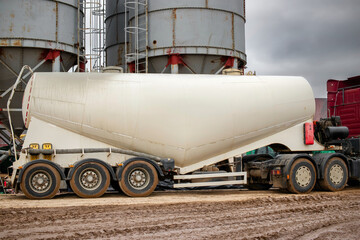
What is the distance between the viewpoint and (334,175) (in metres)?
15.2

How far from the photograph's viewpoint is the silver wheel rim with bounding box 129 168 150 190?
1391 cm

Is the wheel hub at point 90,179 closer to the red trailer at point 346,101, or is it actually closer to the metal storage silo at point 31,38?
the red trailer at point 346,101

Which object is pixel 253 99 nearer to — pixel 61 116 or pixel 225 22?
pixel 61 116

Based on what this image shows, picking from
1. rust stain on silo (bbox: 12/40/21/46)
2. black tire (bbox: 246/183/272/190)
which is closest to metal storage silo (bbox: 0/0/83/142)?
rust stain on silo (bbox: 12/40/21/46)

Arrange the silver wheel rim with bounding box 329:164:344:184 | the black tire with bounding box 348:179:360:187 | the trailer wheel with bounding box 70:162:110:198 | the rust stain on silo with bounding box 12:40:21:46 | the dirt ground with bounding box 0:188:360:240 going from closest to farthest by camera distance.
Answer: the dirt ground with bounding box 0:188:360:240 → the trailer wheel with bounding box 70:162:110:198 → the silver wheel rim with bounding box 329:164:344:184 → the black tire with bounding box 348:179:360:187 → the rust stain on silo with bounding box 12:40:21:46

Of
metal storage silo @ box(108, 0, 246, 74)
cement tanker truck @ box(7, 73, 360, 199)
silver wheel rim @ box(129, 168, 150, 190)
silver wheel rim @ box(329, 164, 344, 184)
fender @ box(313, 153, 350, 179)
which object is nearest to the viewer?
cement tanker truck @ box(7, 73, 360, 199)

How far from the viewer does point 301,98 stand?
1576 centimetres

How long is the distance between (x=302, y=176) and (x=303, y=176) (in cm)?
4

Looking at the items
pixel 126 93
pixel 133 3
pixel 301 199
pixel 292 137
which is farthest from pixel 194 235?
pixel 133 3

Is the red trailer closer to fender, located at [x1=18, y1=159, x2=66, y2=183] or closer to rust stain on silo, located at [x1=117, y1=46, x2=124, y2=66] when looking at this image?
fender, located at [x1=18, y1=159, x2=66, y2=183]

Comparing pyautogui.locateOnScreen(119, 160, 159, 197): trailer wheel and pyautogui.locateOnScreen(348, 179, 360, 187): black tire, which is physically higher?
pyautogui.locateOnScreen(119, 160, 159, 197): trailer wheel

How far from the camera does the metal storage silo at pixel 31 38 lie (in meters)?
22.1

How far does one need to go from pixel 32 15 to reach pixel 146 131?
11442 millimetres

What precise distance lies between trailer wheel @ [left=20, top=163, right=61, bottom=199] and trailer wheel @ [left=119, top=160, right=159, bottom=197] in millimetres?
1949
